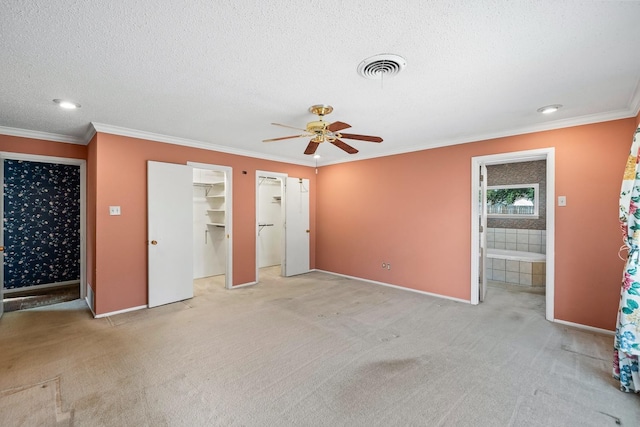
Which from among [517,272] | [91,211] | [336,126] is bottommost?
[517,272]

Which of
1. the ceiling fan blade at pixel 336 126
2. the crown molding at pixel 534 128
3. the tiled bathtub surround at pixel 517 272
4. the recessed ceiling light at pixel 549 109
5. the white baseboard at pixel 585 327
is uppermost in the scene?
the recessed ceiling light at pixel 549 109

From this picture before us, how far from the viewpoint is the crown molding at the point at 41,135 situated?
3.58m

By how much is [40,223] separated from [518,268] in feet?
28.0

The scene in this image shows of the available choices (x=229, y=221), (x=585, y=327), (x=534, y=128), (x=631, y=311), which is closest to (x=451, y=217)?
(x=534, y=128)

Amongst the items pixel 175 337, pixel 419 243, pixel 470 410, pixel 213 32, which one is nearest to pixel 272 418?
pixel 470 410

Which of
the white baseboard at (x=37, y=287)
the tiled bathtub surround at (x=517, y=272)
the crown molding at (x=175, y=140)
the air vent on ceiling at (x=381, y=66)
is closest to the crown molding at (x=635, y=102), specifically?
the air vent on ceiling at (x=381, y=66)

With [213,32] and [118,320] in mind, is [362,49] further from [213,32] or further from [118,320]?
[118,320]

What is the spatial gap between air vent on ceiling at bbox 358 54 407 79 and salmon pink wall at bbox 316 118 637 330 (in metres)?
2.55

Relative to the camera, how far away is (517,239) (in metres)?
5.94

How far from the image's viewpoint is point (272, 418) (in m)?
1.86

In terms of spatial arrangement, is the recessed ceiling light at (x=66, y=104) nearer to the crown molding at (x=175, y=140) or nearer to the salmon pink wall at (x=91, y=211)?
the crown molding at (x=175, y=140)

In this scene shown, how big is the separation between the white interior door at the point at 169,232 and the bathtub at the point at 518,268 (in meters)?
5.42

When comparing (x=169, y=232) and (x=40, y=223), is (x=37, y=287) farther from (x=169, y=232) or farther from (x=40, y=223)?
(x=169, y=232)

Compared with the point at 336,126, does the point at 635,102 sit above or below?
above
